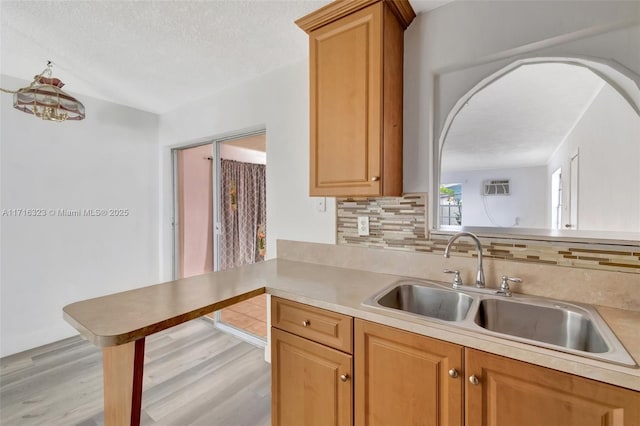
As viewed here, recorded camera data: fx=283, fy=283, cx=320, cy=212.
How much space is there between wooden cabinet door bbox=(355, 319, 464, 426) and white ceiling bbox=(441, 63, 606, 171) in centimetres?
96

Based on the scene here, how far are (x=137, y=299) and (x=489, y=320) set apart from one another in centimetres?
151

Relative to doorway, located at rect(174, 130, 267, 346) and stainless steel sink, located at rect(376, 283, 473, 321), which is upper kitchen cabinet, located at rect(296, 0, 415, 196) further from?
doorway, located at rect(174, 130, 267, 346)

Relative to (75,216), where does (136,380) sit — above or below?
below

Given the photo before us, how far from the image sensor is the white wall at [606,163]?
44.8 inches

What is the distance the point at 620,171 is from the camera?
1.16 metres

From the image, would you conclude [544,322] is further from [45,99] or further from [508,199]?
[45,99]

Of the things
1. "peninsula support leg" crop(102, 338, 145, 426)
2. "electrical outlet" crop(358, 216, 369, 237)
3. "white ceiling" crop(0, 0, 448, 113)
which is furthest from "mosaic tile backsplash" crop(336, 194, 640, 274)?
"peninsula support leg" crop(102, 338, 145, 426)

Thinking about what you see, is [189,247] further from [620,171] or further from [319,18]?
[620,171]

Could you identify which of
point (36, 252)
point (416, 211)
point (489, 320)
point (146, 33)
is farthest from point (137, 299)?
point (36, 252)

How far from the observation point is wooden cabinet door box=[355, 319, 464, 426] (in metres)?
0.95

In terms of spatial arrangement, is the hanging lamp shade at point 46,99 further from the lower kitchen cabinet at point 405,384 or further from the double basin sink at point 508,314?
the double basin sink at point 508,314

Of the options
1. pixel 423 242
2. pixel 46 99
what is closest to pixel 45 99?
pixel 46 99

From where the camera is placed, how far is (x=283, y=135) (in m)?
2.14

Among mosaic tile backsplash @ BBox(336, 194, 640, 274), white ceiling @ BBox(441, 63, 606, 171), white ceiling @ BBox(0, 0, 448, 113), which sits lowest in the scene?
mosaic tile backsplash @ BBox(336, 194, 640, 274)
